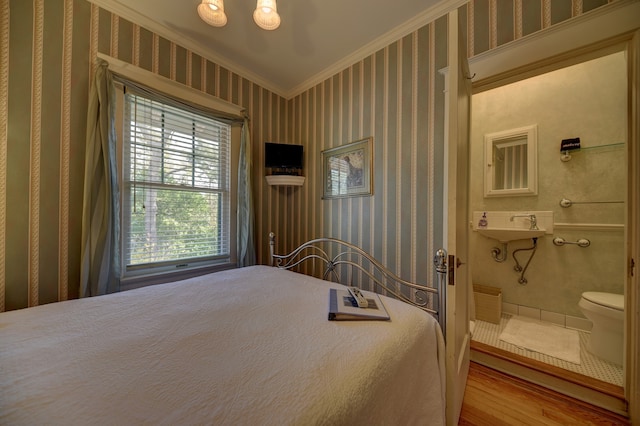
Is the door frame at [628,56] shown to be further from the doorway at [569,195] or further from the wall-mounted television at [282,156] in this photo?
the wall-mounted television at [282,156]

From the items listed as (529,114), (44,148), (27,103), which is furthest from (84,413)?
(529,114)

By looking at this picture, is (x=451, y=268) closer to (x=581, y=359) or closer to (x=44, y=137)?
(x=581, y=359)

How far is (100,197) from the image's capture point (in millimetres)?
1601

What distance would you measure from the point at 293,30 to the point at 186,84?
3.64 feet

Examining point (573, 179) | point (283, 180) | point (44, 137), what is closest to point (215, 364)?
point (44, 137)

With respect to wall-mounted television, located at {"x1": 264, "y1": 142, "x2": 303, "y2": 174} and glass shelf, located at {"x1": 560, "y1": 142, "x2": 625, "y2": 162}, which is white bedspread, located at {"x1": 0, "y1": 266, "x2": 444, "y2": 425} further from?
glass shelf, located at {"x1": 560, "y1": 142, "x2": 625, "y2": 162}

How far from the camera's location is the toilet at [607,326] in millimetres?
1691

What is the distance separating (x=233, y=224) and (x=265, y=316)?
5.11 feet

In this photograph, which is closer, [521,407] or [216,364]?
[216,364]

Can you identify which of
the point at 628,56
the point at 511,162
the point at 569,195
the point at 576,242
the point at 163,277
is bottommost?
the point at 163,277

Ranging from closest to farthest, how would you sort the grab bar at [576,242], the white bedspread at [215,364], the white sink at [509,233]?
the white bedspread at [215,364] → the grab bar at [576,242] → the white sink at [509,233]

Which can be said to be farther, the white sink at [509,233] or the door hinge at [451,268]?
the white sink at [509,233]

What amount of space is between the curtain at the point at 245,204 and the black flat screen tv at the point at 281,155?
0.25m

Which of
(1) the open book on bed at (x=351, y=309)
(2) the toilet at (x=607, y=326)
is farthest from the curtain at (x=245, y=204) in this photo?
(2) the toilet at (x=607, y=326)
